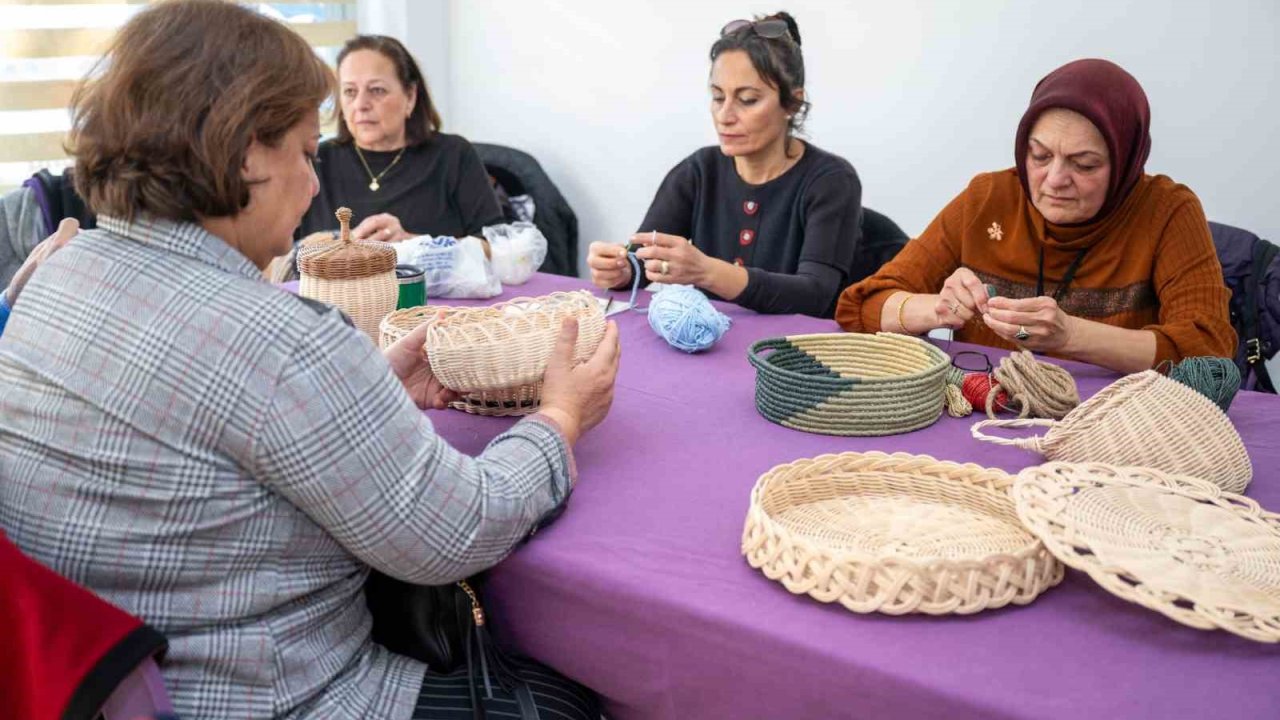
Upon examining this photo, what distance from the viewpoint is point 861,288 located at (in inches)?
83.6

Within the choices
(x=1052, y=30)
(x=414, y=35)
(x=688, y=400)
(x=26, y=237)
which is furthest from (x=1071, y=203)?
(x=414, y=35)

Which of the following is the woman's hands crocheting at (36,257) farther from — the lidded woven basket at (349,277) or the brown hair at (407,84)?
the brown hair at (407,84)

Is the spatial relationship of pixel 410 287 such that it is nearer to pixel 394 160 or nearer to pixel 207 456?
pixel 207 456

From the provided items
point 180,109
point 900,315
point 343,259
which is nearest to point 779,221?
point 900,315

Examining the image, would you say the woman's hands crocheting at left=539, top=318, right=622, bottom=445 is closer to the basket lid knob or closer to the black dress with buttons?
the basket lid knob

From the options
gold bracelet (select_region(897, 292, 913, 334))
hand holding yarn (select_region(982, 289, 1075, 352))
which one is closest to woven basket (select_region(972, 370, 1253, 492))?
hand holding yarn (select_region(982, 289, 1075, 352))

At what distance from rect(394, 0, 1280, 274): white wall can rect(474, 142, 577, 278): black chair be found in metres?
0.25

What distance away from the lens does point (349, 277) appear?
1832mm

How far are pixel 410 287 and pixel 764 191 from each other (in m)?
0.98

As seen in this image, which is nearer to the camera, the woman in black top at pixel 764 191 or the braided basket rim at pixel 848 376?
the braided basket rim at pixel 848 376

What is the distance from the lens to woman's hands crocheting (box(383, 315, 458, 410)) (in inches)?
61.6

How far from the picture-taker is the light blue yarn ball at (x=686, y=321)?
190cm

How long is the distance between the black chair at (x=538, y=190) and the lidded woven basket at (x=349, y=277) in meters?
2.07

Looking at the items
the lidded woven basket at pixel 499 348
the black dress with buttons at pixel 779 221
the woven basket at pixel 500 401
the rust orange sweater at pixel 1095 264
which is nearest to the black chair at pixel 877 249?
the black dress with buttons at pixel 779 221
